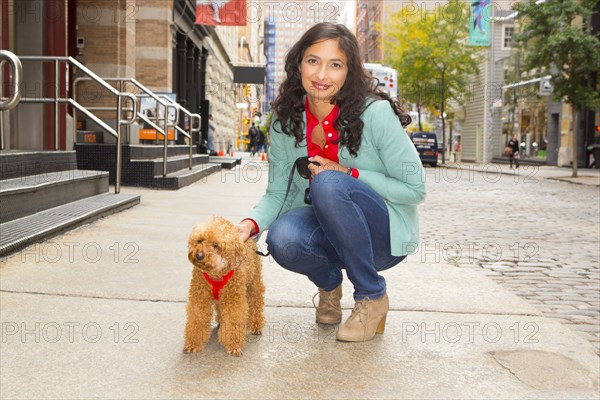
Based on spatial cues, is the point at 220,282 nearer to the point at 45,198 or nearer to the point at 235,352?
the point at 235,352

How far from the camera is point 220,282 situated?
10.9 feet

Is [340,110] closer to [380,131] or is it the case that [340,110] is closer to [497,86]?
[380,131]

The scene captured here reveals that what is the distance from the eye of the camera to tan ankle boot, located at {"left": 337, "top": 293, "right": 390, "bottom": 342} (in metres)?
3.73

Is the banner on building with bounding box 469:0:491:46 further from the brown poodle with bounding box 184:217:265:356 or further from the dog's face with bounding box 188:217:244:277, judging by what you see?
the dog's face with bounding box 188:217:244:277

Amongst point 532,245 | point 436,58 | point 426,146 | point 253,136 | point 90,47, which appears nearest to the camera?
point 532,245

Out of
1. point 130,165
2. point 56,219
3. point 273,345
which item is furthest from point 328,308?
point 130,165

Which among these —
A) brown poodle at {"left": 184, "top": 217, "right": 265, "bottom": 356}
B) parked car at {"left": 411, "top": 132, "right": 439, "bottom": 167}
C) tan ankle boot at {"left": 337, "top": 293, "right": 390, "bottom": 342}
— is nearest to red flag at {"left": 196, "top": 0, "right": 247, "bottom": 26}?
tan ankle boot at {"left": 337, "top": 293, "right": 390, "bottom": 342}

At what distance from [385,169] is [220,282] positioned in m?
1.12

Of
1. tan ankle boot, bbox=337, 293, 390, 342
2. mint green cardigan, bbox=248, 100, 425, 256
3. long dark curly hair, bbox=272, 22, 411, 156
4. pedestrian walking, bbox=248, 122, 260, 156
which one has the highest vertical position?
pedestrian walking, bbox=248, 122, 260, 156

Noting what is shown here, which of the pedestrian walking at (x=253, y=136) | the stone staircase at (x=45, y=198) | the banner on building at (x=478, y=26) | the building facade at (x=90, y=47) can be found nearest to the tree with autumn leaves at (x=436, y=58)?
the pedestrian walking at (x=253, y=136)

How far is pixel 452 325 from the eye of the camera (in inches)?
168

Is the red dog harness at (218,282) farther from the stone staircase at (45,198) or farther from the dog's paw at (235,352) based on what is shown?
the stone staircase at (45,198)

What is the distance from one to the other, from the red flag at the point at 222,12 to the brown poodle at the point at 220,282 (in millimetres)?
16845

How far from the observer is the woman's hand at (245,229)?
11.0ft
